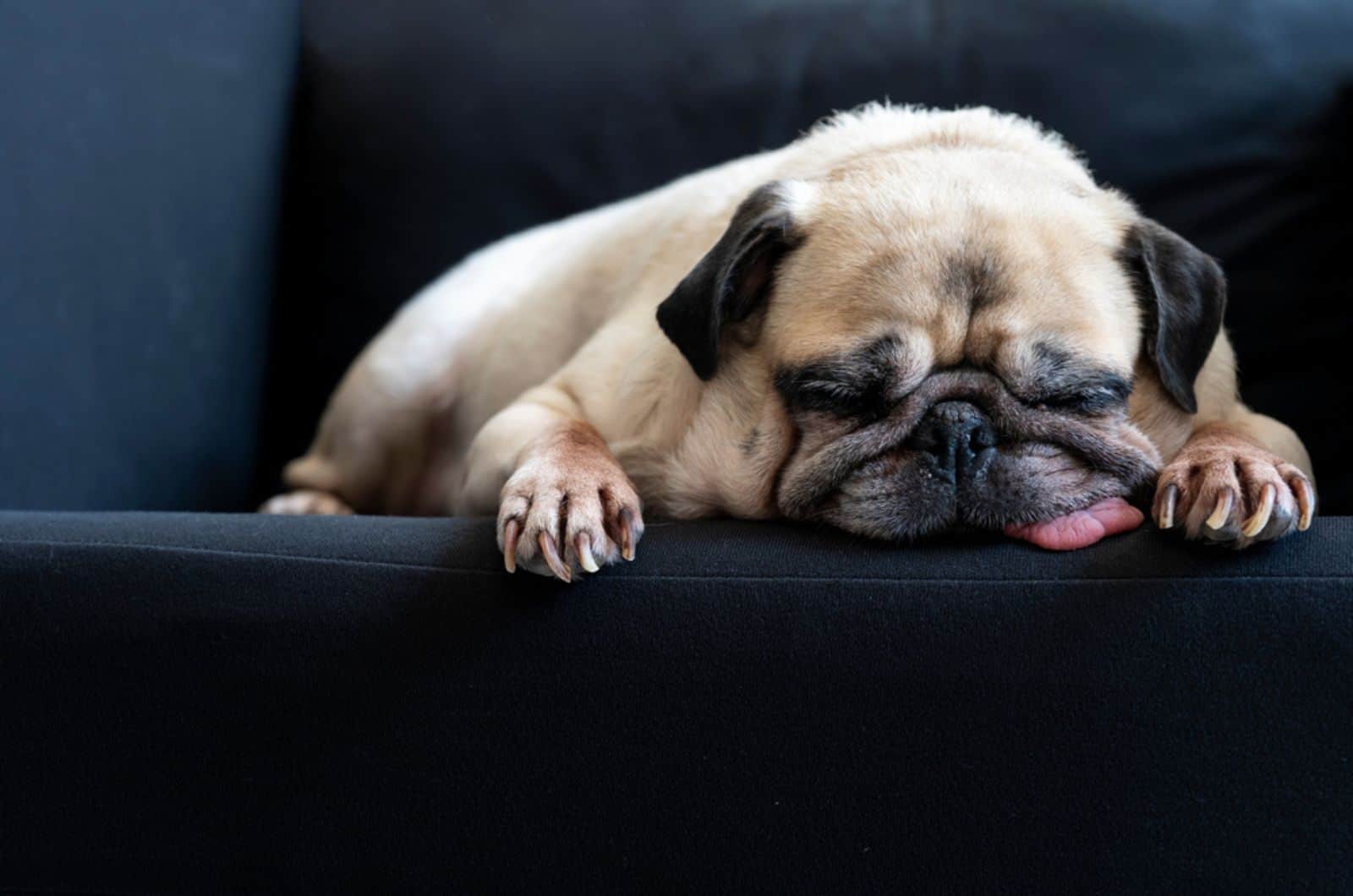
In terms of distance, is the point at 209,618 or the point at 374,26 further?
the point at 374,26

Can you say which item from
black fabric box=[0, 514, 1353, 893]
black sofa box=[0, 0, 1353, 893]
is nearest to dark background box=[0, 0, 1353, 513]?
black sofa box=[0, 0, 1353, 893]

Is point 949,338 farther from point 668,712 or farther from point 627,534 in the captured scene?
point 668,712

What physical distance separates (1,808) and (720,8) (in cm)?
236

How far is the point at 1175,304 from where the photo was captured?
1.81m

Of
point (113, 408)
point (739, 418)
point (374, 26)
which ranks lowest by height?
point (113, 408)

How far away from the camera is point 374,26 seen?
3.20 meters

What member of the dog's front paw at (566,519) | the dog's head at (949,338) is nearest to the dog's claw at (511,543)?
the dog's front paw at (566,519)

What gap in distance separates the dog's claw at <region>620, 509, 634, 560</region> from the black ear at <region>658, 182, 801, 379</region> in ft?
1.14

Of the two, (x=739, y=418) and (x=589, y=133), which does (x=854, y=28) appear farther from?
(x=739, y=418)

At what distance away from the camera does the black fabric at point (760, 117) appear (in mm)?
2797

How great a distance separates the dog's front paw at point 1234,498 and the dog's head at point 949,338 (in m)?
0.14

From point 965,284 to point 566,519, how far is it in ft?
2.09

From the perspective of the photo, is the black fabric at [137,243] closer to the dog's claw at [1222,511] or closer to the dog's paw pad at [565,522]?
the dog's paw pad at [565,522]

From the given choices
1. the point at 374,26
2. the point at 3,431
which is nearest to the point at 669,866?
the point at 3,431
